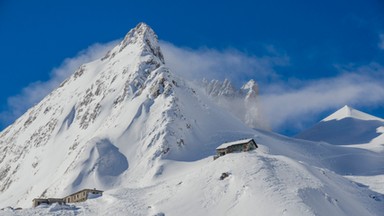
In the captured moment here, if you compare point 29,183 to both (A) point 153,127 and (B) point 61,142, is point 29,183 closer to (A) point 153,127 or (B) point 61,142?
(B) point 61,142

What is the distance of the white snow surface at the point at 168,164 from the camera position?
294 ft

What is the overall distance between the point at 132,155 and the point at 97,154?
26.8 ft

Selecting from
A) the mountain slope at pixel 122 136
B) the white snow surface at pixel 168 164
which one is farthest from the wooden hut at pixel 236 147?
the mountain slope at pixel 122 136

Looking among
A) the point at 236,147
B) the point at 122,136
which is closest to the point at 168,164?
the point at 236,147

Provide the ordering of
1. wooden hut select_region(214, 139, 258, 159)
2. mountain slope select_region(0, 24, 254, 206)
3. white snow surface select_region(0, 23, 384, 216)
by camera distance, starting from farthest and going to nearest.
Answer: mountain slope select_region(0, 24, 254, 206)
wooden hut select_region(214, 139, 258, 159)
white snow surface select_region(0, 23, 384, 216)

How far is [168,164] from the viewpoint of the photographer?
5394 inches

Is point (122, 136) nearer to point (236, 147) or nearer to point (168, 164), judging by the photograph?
point (168, 164)

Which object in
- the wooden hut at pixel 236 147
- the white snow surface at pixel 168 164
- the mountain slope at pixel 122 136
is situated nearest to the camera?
the white snow surface at pixel 168 164

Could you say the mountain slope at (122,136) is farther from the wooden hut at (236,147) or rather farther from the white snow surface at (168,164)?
the wooden hut at (236,147)

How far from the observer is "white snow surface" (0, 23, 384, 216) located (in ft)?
294

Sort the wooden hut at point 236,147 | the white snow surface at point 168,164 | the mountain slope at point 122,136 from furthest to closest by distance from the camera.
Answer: the mountain slope at point 122,136, the wooden hut at point 236,147, the white snow surface at point 168,164

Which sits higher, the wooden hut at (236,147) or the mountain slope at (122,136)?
the mountain slope at (122,136)

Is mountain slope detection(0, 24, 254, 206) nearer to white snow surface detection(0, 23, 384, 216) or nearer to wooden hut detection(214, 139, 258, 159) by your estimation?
white snow surface detection(0, 23, 384, 216)

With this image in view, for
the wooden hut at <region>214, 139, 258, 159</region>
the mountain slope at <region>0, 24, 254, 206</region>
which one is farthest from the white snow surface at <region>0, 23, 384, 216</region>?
the wooden hut at <region>214, 139, 258, 159</region>
